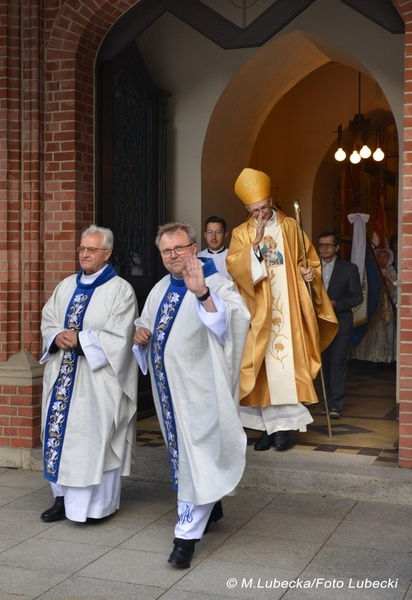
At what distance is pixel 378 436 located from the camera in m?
7.27

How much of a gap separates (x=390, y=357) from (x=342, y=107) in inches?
139

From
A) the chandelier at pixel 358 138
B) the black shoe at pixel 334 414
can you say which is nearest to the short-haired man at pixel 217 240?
Result: the black shoe at pixel 334 414

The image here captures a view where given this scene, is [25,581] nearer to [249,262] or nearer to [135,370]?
[135,370]

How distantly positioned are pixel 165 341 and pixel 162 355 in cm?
8

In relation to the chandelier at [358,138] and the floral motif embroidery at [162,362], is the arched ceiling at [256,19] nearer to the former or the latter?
the floral motif embroidery at [162,362]

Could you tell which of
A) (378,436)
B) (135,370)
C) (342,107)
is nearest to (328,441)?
(378,436)

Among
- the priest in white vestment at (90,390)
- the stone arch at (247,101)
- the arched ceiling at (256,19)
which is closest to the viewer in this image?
the priest in white vestment at (90,390)

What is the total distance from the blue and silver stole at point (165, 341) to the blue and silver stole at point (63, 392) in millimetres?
696

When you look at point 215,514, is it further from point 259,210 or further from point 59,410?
point 259,210

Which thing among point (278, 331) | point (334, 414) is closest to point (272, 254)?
point (278, 331)

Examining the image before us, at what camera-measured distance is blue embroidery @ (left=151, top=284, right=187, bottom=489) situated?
4.98 meters

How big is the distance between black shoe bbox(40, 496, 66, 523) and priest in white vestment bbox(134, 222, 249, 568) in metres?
0.96

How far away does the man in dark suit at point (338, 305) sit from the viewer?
321 inches

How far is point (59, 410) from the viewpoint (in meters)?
5.53
